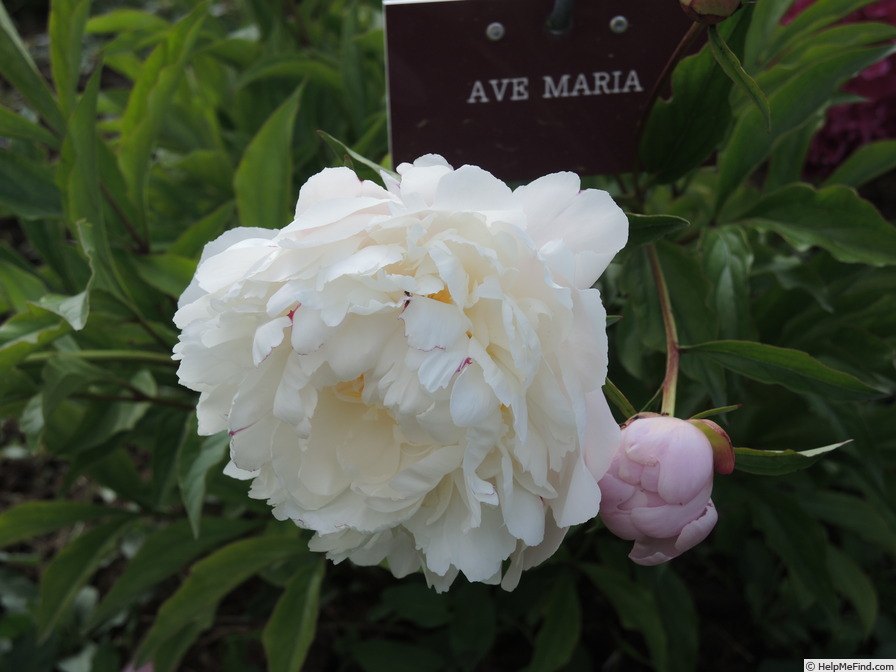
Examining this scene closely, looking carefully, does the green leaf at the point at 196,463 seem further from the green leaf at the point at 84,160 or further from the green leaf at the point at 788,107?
the green leaf at the point at 788,107

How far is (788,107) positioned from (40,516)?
95 centimetres

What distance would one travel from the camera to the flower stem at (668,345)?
55 centimetres

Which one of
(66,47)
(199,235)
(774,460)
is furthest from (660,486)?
(66,47)

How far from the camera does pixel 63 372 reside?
0.76 meters

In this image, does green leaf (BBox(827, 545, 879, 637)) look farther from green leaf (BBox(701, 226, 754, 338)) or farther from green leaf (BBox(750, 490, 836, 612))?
green leaf (BBox(701, 226, 754, 338))

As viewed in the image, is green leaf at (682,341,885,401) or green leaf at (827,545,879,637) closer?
green leaf at (682,341,885,401)

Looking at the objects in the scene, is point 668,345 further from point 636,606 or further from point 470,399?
point 636,606

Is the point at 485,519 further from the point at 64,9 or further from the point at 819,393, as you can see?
the point at 64,9

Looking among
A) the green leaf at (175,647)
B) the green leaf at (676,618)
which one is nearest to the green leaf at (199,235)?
the green leaf at (175,647)

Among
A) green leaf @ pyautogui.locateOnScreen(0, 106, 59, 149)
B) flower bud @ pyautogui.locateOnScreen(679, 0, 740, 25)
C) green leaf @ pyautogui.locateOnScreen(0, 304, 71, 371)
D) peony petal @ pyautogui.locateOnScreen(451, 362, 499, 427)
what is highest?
flower bud @ pyautogui.locateOnScreen(679, 0, 740, 25)

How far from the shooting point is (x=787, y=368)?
619 mm

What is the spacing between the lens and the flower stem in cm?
55

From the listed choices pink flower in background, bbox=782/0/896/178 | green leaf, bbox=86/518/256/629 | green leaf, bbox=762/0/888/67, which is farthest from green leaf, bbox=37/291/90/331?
pink flower in background, bbox=782/0/896/178

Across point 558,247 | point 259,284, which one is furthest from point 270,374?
point 558,247
